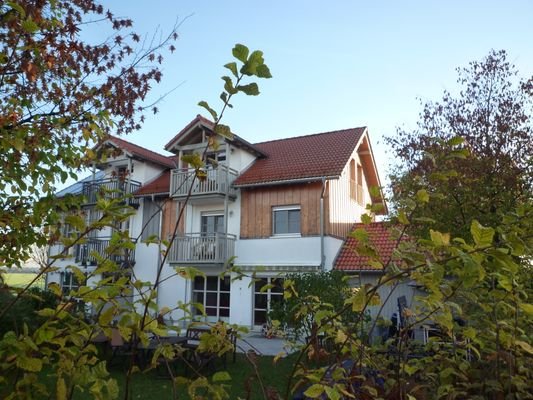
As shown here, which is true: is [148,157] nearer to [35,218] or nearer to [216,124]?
[35,218]

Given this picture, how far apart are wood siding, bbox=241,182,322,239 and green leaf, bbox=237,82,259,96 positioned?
15.8 meters

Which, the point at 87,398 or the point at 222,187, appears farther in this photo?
the point at 222,187

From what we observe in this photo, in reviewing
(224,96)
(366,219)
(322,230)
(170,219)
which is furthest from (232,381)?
(170,219)

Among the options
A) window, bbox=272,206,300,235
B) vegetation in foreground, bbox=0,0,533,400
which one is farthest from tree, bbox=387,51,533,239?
window, bbox=272,206,300,235

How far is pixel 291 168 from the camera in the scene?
18.6 metres

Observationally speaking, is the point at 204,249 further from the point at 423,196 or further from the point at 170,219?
the point at 423,196

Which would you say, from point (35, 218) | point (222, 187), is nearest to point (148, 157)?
point (222, 187)

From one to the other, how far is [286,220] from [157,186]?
713 cm

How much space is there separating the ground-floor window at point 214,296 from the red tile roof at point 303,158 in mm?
4557

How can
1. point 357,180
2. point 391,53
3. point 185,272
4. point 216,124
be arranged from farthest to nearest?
point 357,180 → point 391,53 → point 185,272 → point 216,124

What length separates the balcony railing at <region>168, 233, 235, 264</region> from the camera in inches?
707

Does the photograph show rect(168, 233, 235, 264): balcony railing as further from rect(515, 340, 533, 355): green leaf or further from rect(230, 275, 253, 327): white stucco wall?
rect(515, 340, 533, 355): green leaf

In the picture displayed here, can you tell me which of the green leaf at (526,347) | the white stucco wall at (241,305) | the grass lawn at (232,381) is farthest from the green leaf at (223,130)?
the white stucco wall at (241,305)

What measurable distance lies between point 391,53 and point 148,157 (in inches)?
671
